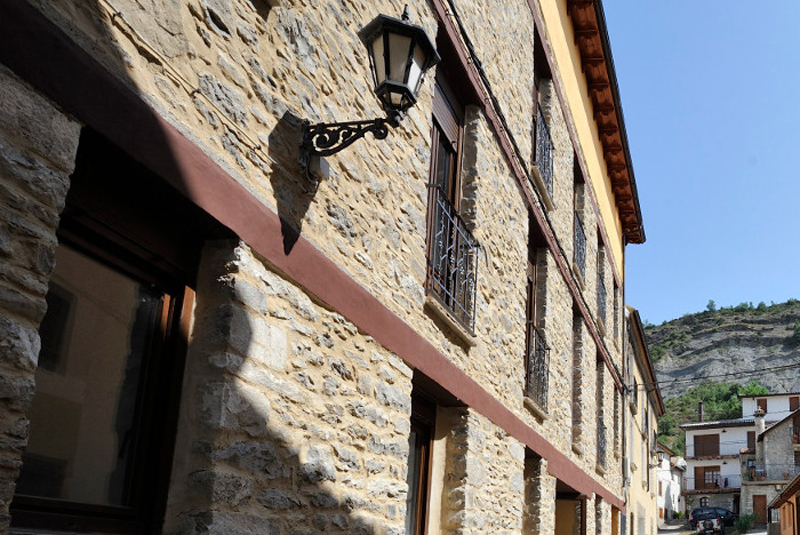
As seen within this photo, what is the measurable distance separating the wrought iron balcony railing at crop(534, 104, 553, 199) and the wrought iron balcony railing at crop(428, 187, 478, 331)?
10.3 ft

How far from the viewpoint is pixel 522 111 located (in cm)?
855

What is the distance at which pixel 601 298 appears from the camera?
48.6 ft

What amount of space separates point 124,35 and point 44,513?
167 centimetres

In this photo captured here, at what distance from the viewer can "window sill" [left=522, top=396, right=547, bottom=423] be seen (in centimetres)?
828

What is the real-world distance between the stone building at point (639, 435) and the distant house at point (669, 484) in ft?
81.7

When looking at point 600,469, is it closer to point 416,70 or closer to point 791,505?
point 416,70

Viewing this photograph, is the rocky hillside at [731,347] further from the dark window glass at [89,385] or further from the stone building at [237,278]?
the dark window glass at [89,385]

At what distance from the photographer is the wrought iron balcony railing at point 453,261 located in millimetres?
6094

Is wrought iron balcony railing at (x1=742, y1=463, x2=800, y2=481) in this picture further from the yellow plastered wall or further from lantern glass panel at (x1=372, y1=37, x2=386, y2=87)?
lantern glass panel at (x1=372, y1=37, x2=386, y2=87)

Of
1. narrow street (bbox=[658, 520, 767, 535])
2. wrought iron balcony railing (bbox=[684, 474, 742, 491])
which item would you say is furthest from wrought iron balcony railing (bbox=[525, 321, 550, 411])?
wrought iron balcony railing (bbox=[684, 474, 742, 491])

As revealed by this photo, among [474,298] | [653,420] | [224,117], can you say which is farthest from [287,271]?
[653,420]

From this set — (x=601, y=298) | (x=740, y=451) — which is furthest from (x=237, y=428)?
(x=740, y=451)

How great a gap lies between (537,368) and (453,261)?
3.14 meters

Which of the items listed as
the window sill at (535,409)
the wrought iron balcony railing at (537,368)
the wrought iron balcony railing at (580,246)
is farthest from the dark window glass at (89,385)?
the wrought iron balcony railing at (580,246)
